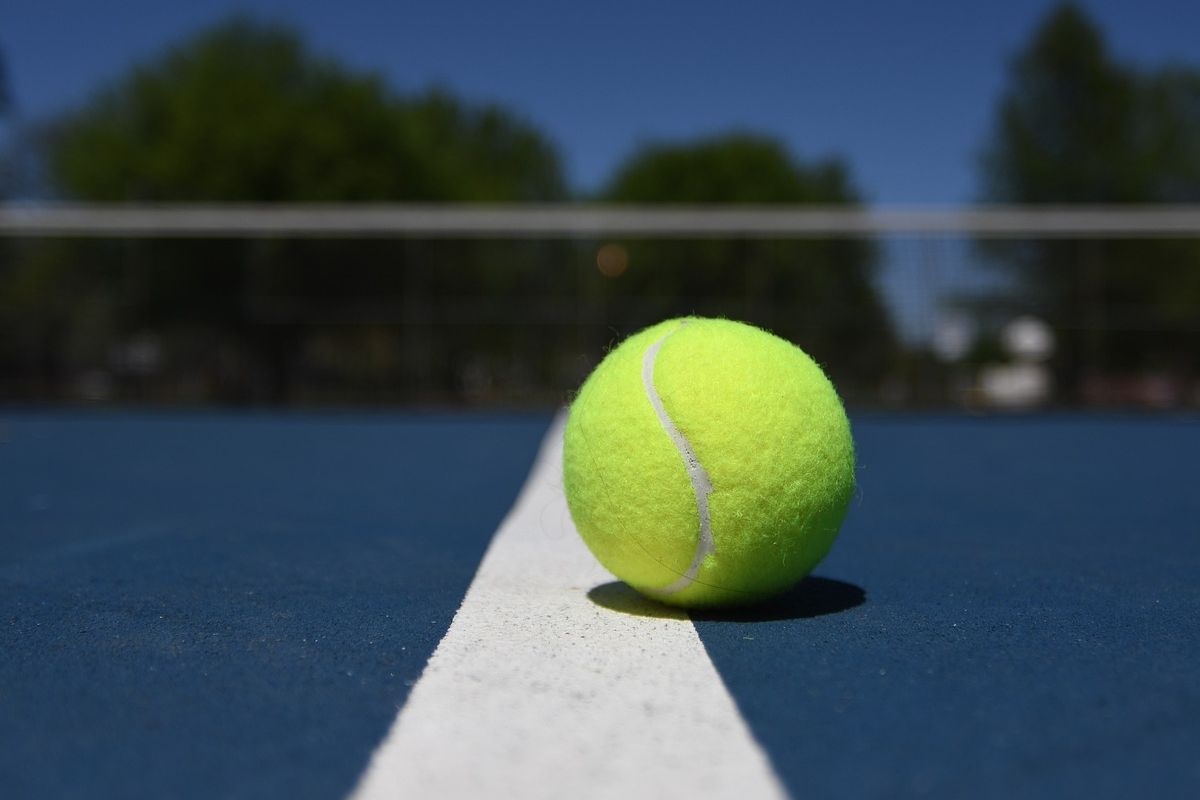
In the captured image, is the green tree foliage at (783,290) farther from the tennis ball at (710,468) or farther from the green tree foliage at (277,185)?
the tennis ball at (710,468)

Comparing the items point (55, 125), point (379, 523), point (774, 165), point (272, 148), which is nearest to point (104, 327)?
point (272, 148)

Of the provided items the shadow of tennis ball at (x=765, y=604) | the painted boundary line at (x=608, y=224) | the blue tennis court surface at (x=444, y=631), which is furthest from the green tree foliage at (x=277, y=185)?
the shadow of tennis ball at (x=765, y=604)

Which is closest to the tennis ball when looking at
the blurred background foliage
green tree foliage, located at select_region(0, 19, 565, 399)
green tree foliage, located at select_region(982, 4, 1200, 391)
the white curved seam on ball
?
the white curved seam on ball

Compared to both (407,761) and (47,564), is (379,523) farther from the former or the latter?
(407,761)

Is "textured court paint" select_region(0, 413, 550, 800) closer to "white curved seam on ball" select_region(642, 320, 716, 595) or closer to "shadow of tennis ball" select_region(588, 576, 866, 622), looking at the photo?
"shadow of tennis ball" select_region(588, 576, 866, 622)

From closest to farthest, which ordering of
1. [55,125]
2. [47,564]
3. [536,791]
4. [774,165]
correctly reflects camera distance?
[536,791] < [47,564] < [55,125] < [774,165]

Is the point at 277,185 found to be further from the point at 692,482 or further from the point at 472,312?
the point at 692,482

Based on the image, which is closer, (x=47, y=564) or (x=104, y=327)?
(x=47, y=564)
